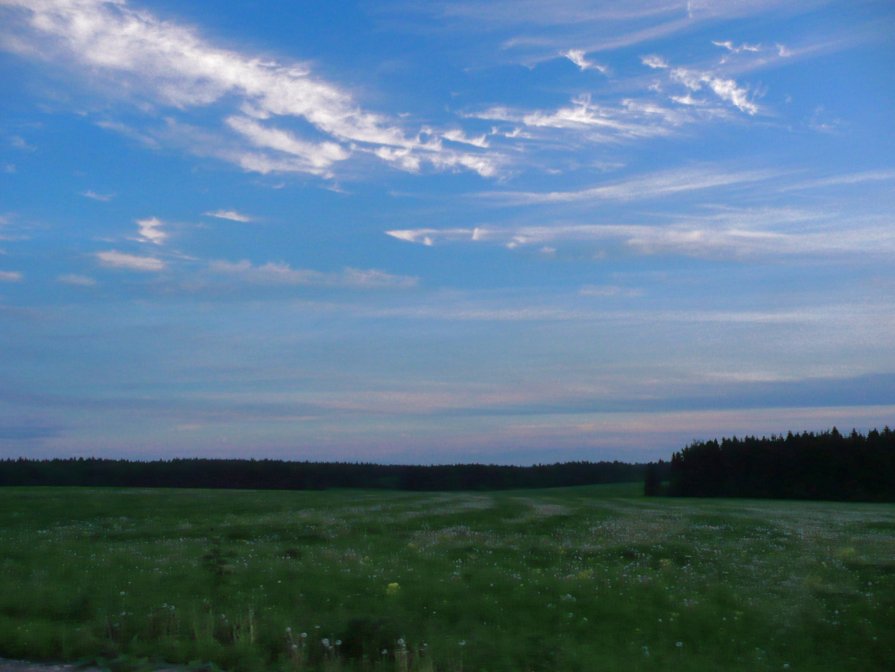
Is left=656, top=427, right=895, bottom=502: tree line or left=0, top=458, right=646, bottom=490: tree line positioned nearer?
left=656, top=427, right=895, bottom=502: tree line

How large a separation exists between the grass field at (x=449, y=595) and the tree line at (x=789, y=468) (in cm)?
6989

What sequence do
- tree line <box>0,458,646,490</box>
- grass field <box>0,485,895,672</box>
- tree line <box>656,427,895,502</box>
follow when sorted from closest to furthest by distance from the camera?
grass field <box>0,485,895,672</box>
tree line <box>656,427,895,502</box>
tree line <box>0,458,646,490</box>

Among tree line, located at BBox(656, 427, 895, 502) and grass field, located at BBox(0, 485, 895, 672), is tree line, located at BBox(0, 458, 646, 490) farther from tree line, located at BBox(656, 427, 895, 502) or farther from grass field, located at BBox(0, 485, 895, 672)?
grass field, located at BBox(0, 485, 895, 672)

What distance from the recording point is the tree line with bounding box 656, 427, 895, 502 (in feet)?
328

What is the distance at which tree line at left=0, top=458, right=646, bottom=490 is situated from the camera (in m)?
112

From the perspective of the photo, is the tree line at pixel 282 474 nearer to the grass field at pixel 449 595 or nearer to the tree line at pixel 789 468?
the tree line at pixel 789 468

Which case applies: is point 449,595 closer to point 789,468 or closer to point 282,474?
point 789,468

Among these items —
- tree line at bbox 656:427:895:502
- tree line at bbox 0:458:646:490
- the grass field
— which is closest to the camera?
the grass field

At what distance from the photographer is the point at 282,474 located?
405 feet

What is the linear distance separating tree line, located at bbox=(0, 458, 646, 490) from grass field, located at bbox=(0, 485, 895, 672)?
8036 centimetres

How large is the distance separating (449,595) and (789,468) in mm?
94523

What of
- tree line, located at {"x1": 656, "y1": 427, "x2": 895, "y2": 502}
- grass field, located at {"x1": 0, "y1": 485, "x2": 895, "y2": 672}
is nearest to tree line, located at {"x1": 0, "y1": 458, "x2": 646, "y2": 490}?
tree line, located at {"x1": 656, "y1": 427, "x2": 895, "y2": 502}

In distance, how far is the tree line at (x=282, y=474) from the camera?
11162 cm

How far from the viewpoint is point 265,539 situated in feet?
110
